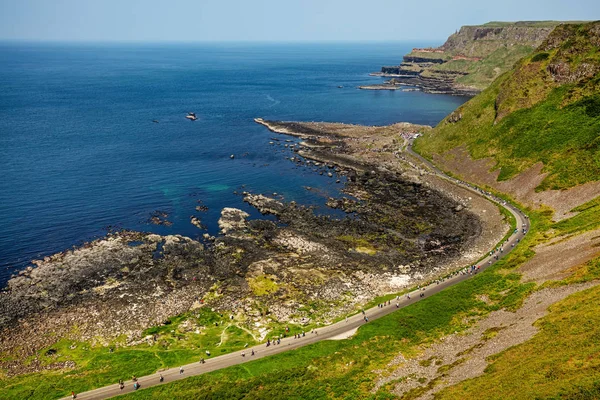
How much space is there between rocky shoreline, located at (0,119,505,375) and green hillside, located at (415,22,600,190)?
2048 cm

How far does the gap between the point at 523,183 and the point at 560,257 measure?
42.1m

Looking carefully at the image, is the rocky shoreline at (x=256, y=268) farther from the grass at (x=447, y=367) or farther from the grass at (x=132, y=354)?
the grass at (x=447, y=367)

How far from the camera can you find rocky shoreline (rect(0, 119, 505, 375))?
208ft

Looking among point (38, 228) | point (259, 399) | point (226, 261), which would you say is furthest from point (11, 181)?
point (259, 399)

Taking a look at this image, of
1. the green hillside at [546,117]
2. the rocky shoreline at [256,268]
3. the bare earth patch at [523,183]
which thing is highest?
the green hillside at [546,117]

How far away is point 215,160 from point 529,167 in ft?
325

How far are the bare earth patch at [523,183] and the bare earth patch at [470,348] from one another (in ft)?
122

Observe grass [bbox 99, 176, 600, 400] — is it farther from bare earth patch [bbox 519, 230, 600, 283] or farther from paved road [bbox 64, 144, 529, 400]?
bare earth patch [bbox 519, 230, 600, 283]

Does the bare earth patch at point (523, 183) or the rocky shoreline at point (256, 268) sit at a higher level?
the bare earth patch at point (523, 183)

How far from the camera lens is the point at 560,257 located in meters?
66.0

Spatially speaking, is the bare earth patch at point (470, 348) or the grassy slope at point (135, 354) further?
the grassy slope at point (135, 354)

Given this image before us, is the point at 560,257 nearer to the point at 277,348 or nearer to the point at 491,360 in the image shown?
the point at 491,360

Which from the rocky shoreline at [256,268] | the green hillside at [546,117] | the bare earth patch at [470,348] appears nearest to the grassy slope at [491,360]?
the bare earth patch at [470,348]

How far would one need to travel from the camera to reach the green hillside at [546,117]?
99.7m
